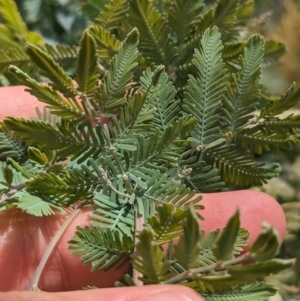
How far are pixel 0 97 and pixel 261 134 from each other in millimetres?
577

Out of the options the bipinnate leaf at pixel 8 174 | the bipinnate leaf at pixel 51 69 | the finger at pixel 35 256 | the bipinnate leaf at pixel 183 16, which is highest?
the bipinnate leaf at pixel 183 16

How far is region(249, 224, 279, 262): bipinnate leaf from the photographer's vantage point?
371 millimetres

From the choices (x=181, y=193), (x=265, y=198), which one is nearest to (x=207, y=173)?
(x=181, y=193)

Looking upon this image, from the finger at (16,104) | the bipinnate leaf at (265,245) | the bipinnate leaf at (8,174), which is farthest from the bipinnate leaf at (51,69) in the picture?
the finger at (16,104)

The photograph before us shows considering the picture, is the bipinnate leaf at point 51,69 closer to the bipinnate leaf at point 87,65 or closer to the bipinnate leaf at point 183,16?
the bipinnate leaf at point 87,65

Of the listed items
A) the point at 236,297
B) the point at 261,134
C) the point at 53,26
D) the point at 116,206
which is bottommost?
the point at 236,297

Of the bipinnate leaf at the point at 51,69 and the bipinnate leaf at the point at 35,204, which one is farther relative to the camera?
the bipinnate leaf at the point at 35,204

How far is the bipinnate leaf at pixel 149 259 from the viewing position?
0.39 metres

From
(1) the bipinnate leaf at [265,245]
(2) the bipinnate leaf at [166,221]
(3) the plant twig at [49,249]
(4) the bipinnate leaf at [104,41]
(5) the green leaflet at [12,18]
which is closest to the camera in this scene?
(1) the bipinnate leaf at [265,245]

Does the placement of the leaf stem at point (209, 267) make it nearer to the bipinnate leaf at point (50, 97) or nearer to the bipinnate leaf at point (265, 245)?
the bipinnate leaf at point (265, 245)

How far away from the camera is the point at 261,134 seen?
0.63m

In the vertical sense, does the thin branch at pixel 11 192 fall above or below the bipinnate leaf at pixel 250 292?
above

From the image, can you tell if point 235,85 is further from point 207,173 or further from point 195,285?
point 195,285

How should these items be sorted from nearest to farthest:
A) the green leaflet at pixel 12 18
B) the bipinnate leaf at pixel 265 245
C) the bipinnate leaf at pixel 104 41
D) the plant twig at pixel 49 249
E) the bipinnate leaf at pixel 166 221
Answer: the bipinnate leaf at pixel 265 245 < the bipinnate leaf at pixel 166 221 < the plant twig at pixel 49 249 < the bipinnate leaf at pixel 104 41 < the green leaflet at pixel 12 18
